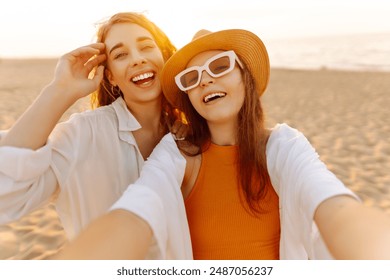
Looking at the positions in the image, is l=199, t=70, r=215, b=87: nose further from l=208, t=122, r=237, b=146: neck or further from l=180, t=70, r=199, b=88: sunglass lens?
l=208, t=122, r=237, b=146: neck

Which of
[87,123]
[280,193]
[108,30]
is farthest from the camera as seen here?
[108,30]

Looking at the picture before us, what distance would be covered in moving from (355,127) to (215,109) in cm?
566

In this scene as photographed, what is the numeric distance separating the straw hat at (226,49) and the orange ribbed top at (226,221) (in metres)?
0.58

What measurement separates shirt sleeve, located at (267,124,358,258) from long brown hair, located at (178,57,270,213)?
3.0 inches

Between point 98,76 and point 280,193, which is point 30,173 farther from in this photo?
point 280,193

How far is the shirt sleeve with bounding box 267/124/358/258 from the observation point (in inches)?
56.6

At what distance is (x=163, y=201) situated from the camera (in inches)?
65.9

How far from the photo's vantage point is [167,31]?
2.61m

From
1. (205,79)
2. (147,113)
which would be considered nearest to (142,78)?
(147,113)

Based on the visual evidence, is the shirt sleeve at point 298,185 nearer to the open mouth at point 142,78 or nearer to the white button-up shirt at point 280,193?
the white button-up shirt at point 280,193

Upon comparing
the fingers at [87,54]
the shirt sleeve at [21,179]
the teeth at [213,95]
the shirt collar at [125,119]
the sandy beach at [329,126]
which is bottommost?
the sandy beach at [329,126]

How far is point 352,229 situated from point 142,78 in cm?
150

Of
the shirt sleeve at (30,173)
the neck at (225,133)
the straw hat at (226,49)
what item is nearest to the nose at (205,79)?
the straw hat at (226,49)

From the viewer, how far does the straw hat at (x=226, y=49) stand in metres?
1.99
